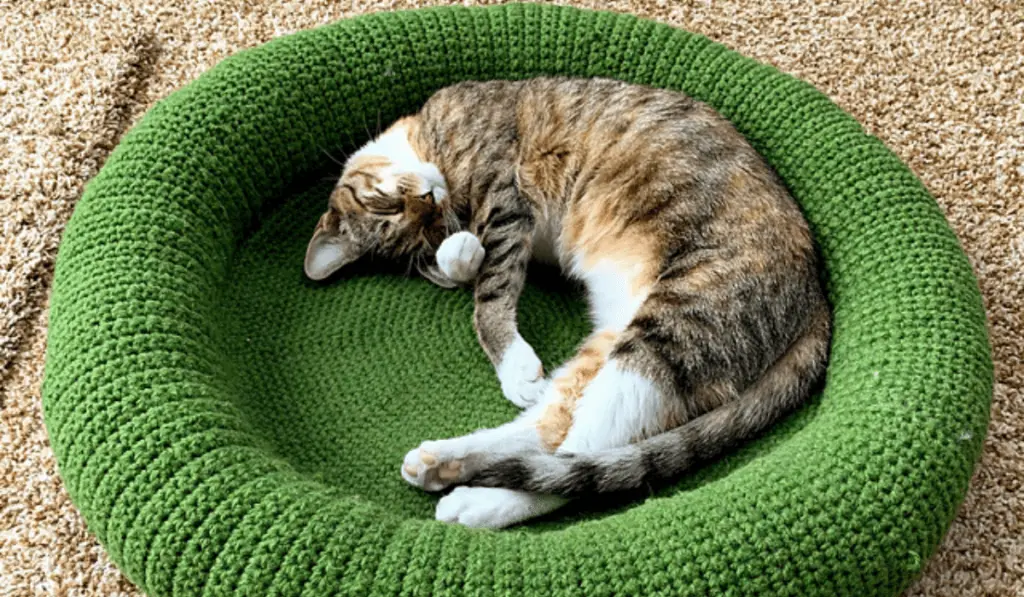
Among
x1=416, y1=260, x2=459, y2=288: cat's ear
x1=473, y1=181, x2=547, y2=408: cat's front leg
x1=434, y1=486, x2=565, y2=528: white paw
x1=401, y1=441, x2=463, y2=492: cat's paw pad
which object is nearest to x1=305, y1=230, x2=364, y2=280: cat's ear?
x1=416, y1=260, x2=459, y2=288: cat's ear

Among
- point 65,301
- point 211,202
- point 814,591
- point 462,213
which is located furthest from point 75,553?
point 814,591

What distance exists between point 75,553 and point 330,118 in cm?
99

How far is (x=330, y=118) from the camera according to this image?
83.4 inches

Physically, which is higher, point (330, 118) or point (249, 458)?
point (330, 118)

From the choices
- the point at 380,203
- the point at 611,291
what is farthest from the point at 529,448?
the point at 380,203

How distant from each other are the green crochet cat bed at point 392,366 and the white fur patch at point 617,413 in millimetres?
131

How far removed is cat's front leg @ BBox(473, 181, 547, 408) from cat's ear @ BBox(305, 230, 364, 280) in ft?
0.88

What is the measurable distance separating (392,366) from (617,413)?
529mm

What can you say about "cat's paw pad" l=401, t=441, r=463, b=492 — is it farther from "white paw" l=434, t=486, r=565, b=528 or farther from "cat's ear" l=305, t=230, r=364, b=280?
"cat's ear" l=305, t=230, r=364, b=280

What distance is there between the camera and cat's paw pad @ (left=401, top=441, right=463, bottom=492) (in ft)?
5.35

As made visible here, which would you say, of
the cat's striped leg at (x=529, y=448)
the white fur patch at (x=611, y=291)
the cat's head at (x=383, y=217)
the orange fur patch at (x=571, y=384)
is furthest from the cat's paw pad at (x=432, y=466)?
the cat's head at (x=383, y=217)

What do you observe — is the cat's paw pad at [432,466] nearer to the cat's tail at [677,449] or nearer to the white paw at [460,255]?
the cat's tail at [677,449]

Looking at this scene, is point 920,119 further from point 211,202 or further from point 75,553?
point 75,553

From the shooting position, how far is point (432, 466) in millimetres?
1636
